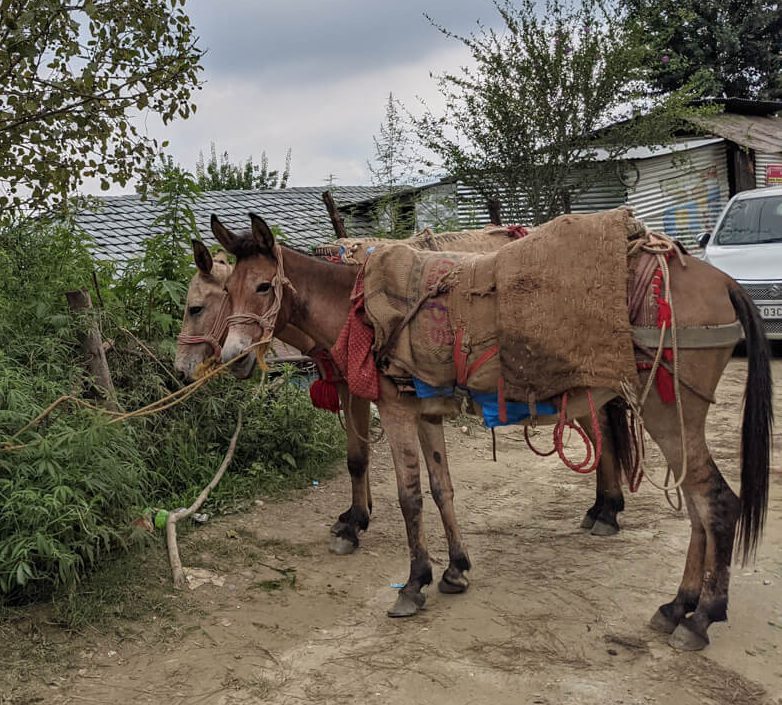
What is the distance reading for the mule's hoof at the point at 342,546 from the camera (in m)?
4.50

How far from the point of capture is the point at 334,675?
3143 mm

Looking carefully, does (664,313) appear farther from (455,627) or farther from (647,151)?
(647,151)

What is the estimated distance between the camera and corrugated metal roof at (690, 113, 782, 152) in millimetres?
14578

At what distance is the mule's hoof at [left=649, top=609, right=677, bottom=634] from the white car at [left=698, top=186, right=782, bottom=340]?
5861mm

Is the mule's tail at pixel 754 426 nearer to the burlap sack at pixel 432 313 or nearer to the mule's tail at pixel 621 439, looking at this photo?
the burlap sack at pixel 432 313

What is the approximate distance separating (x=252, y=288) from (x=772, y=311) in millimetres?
7194

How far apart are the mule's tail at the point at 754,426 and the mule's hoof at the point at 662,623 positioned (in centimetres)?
42

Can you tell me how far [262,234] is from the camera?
373cm

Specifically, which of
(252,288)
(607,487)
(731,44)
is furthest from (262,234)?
(731,44)

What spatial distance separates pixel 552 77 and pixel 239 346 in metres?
9.46

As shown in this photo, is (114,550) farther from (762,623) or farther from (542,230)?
(762,623)

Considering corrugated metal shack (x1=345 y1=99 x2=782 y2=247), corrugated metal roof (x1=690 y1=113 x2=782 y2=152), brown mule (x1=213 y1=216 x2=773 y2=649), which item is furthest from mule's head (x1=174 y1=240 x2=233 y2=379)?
corrugated metal roof (x1=690 y1=113 x2=782 y2=152)

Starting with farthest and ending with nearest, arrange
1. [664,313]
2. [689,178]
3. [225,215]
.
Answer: [689,178] < [225,215] < [664,313]

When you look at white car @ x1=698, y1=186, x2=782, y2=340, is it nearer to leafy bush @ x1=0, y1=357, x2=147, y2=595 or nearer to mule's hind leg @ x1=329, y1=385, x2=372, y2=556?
mule's hind leg @ x1=329, y1=385, x2=372, y2=556
